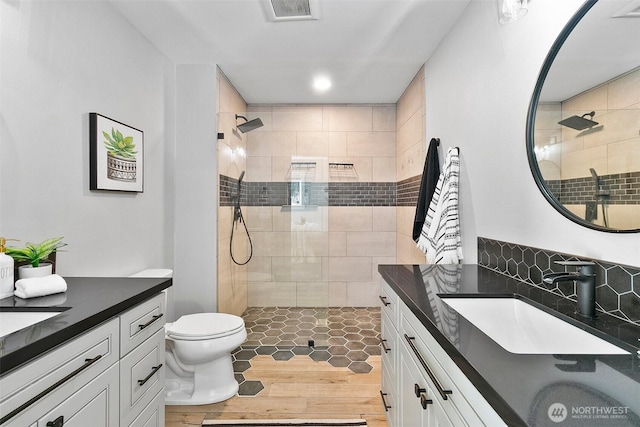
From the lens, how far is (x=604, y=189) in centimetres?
109

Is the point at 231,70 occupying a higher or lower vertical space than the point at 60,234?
higher

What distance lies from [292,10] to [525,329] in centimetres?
212

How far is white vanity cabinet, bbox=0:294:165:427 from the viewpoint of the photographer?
0.82 metres

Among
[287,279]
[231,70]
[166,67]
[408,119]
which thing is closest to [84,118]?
[166,67]

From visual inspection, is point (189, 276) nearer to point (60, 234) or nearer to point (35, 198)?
point (60, 234)

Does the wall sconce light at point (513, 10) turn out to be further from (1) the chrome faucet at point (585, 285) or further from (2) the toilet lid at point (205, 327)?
(2) the toilet lid at point (205, 327)

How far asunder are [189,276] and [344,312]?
1.73m

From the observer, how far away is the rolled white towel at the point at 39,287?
1224mm

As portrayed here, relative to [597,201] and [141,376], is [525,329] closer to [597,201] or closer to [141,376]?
[597,201]

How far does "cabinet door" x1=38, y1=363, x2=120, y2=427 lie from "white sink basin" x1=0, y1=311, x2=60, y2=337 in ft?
0.87

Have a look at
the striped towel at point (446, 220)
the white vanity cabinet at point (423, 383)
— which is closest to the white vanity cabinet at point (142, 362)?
the white vanity cabinet at point (423, 383)

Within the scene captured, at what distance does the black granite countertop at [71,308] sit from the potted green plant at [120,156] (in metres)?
0.78

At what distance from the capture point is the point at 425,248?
241 centimetres

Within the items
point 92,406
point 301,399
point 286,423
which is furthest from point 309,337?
point 92,406
